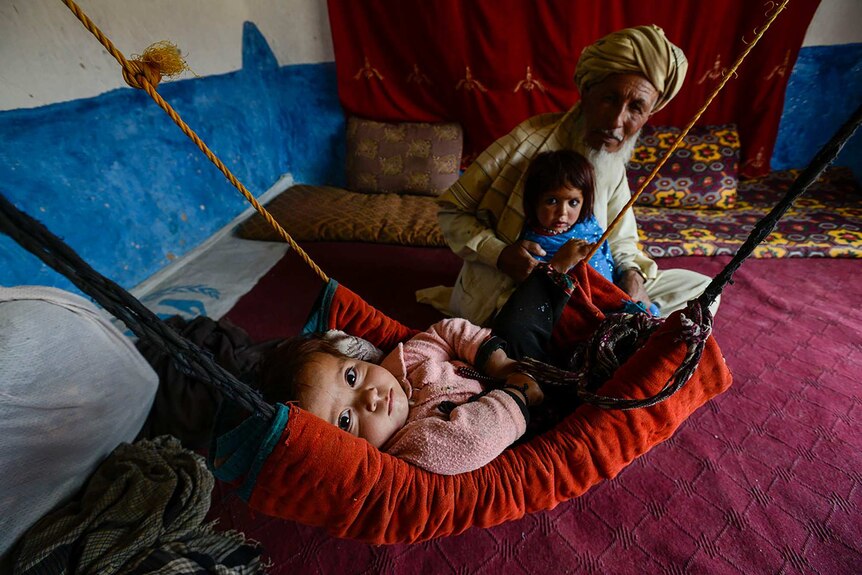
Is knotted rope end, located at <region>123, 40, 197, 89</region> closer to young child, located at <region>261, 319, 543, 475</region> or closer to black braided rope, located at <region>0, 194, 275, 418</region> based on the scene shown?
black braided rope, located at <region>0, 194, 275, 418</region>

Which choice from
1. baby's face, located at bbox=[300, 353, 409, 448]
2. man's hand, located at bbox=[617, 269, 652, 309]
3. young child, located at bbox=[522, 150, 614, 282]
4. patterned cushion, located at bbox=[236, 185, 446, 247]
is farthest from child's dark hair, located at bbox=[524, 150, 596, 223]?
patterned cushion, located at bbox=[236, 185, 446, 247]

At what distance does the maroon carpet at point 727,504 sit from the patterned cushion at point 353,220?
142cm

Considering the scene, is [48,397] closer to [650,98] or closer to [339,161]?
[650,98]

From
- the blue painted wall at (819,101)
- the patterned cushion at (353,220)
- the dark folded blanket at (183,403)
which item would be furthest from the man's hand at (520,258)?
the blue painted wall at (819,101)

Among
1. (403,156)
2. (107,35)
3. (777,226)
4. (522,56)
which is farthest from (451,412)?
(777,226)

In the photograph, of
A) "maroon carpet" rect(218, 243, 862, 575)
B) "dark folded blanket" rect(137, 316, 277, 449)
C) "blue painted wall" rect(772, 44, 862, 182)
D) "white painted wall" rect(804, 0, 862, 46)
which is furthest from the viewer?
"blue painted wall" rect(772, 44, 862, 182)

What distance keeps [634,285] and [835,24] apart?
→ 2.22 m

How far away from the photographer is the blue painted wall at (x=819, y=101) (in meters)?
2.28

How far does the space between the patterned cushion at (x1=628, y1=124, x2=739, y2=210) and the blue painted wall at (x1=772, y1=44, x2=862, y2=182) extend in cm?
36

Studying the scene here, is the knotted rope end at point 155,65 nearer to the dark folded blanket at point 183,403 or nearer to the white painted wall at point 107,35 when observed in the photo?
the dark folded blanket at point 183,403

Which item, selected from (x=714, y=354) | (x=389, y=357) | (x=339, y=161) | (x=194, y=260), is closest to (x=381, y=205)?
(x=339, y=161)

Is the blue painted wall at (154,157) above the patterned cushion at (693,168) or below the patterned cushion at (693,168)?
above

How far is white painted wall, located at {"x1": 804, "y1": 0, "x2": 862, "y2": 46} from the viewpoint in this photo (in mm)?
2166

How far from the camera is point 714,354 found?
687 mm
